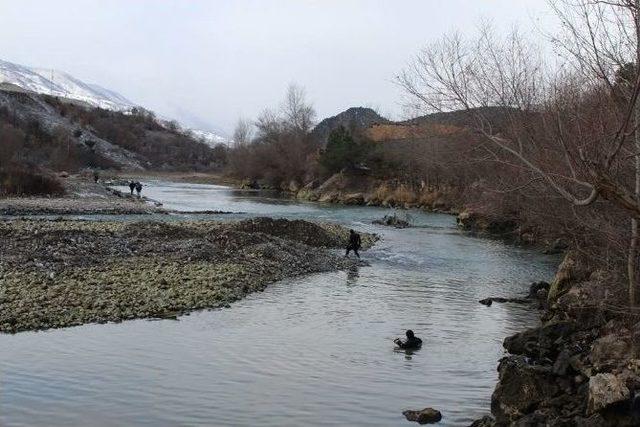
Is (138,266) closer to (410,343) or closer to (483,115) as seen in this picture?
(410,343)

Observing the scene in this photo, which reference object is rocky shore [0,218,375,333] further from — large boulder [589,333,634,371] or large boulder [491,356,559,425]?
large boulder [589,333,634,371]

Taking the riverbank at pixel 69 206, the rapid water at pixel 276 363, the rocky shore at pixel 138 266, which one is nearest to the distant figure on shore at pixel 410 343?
the rapid water at pixel 276 363

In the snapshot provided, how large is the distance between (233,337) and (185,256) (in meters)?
10.9

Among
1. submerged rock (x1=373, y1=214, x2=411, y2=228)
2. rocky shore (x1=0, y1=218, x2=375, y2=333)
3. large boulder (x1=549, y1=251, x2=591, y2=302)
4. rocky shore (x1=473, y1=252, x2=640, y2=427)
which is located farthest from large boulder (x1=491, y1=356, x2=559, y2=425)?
submerged rock (x1=373, y1=214, x2=411, y2=228)

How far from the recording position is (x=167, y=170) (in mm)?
173750

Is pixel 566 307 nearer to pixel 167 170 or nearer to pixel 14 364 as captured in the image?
pixel 14 364

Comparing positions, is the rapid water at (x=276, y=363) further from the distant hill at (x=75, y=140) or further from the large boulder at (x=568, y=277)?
the distant hill at (x=75, y=140)

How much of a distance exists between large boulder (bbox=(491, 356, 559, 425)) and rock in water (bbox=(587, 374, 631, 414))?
115 centimetres

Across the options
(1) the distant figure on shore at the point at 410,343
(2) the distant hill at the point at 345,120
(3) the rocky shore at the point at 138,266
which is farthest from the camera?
(2) the distant hill at the point at 345,120

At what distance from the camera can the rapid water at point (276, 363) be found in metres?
10.2

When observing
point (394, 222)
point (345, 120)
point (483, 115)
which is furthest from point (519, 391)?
point (345, 120)

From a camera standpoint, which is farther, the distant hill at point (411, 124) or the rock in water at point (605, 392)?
the distant hill at point (411, 124)

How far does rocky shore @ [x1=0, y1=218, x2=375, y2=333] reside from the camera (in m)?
16.6

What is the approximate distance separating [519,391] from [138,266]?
15.5m
